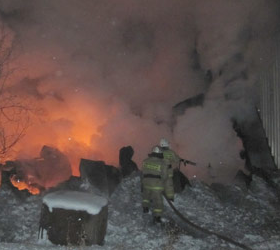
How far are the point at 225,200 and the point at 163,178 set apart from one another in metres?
2.24

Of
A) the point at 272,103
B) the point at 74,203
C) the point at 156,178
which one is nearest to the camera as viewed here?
the point at 74,203

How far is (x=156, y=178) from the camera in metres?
7.44

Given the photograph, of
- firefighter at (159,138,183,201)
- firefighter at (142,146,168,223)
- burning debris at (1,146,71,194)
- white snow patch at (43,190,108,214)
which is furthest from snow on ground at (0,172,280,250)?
burning debris at (1,146,71,194)

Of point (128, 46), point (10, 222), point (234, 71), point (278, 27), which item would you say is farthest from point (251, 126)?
point (10, 222)

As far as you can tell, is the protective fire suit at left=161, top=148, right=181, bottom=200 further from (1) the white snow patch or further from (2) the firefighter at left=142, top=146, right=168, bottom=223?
(1) the white snow patch

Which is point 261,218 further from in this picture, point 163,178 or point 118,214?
point 118,214

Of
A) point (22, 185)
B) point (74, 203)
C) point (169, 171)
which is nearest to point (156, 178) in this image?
point (169, 171)

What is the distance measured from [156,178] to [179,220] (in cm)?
107

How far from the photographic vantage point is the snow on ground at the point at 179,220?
6629 millimetres

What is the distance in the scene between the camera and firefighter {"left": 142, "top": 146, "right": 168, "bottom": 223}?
24.4 ft

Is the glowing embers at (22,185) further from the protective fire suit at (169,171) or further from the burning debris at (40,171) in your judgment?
the protective fire suit at (169,171)

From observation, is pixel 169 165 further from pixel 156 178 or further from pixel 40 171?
pixel 40 171

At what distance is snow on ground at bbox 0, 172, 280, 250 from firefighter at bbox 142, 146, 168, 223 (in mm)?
344

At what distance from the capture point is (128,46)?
16328 millimetres
